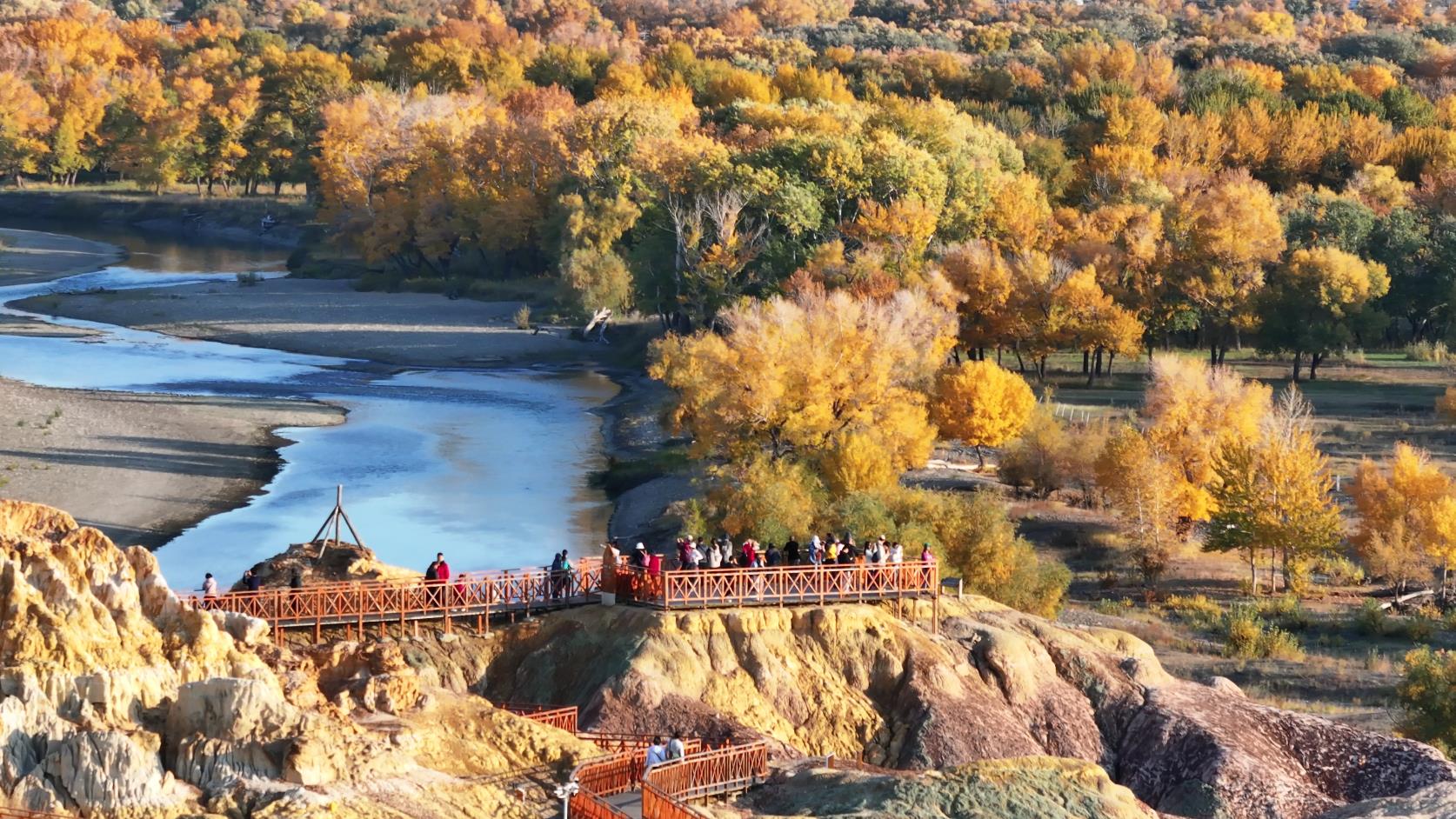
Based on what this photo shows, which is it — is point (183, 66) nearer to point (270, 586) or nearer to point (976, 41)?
point (976, 41)

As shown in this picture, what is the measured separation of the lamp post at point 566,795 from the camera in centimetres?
2708

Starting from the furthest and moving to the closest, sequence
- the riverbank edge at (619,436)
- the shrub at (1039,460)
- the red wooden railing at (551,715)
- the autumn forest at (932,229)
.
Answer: the shrub at (1039,460)
the riverbank edge at (619,436)
the autumn forest at (932,229)
the red wooden railing at (551,715)

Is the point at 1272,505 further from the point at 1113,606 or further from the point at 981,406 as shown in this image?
the point at 981,406

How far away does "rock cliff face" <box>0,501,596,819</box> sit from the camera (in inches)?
954

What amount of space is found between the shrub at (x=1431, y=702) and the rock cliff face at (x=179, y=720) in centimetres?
1942

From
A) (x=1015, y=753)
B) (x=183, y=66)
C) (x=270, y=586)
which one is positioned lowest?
(x=1015, y=753)

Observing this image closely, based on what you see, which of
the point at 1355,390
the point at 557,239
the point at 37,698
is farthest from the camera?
the point at 557,239

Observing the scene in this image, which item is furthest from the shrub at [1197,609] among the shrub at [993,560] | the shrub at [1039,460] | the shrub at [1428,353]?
the shrub at [1428,353]

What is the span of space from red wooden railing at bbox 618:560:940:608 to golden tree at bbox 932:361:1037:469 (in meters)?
28.4

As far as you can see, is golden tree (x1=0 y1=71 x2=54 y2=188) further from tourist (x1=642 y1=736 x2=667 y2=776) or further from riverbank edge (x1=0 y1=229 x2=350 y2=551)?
tourist (x1=642 y1=736 x2=667 y2=776)

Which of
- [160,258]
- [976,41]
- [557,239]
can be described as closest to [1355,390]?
[557,239]

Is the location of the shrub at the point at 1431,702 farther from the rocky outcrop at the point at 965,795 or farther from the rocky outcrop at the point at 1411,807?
the rocky outcrop at the point at 965,795

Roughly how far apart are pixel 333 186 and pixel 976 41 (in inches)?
2759

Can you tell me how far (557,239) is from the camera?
107 meters
